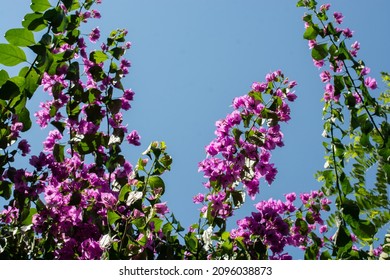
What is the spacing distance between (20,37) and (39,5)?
0.29 metres

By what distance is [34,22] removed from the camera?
2.95 m

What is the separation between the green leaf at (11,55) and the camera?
8.90ft

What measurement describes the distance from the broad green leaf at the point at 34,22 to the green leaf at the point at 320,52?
73.0 inches

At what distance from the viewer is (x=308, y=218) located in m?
3.24

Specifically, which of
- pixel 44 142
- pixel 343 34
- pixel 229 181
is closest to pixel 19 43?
pixel 44 142

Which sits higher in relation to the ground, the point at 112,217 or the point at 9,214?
the point at 9,214

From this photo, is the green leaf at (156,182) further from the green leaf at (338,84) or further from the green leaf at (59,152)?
the green leaf at (338,84)

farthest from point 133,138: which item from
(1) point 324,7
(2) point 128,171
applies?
(1) point 324,7

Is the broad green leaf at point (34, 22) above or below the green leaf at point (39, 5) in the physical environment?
below

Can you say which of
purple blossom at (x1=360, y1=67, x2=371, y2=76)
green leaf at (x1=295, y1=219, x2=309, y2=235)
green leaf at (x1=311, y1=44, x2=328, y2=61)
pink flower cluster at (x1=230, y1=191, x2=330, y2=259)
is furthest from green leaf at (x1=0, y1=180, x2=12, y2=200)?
purple blossom at (x1=360, y1=67, x2=371, y2=76)

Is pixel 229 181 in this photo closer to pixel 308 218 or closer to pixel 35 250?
pixel 308 218

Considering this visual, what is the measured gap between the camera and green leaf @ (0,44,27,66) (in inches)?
107

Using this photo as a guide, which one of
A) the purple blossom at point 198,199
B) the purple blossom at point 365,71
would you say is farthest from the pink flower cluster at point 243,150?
the purple blossom at point 365,71

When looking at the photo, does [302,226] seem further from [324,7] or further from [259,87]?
[324,7]
